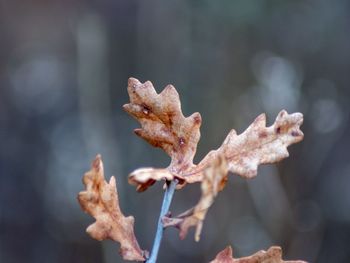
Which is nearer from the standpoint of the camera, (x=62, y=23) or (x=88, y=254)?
(x=88, y=254)

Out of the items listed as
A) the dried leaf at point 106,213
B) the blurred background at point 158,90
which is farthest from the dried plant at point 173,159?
the blurred background at point 158,90

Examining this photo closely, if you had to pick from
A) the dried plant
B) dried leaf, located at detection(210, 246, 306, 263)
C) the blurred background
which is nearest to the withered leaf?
the dried plant

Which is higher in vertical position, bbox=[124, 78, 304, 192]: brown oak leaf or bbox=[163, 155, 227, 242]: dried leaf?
bbox=[124, 78, 304, 192]: brown oak leaf

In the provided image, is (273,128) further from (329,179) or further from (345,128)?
(345,128)

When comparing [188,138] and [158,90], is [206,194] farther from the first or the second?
[158,90]

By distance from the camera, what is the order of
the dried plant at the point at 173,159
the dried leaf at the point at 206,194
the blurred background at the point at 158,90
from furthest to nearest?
the blurred background at the point at 158,90, the dried plant at the point at 173,159, the dried leaf at the point at 206,194

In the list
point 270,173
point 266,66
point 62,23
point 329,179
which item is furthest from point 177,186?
point 62,23

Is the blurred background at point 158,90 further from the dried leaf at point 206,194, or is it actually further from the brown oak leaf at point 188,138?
the dried leaf at point 206,194

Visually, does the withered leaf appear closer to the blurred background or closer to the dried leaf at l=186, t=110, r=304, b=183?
the dried leaf at l=186, t=110, r=304, b=183
